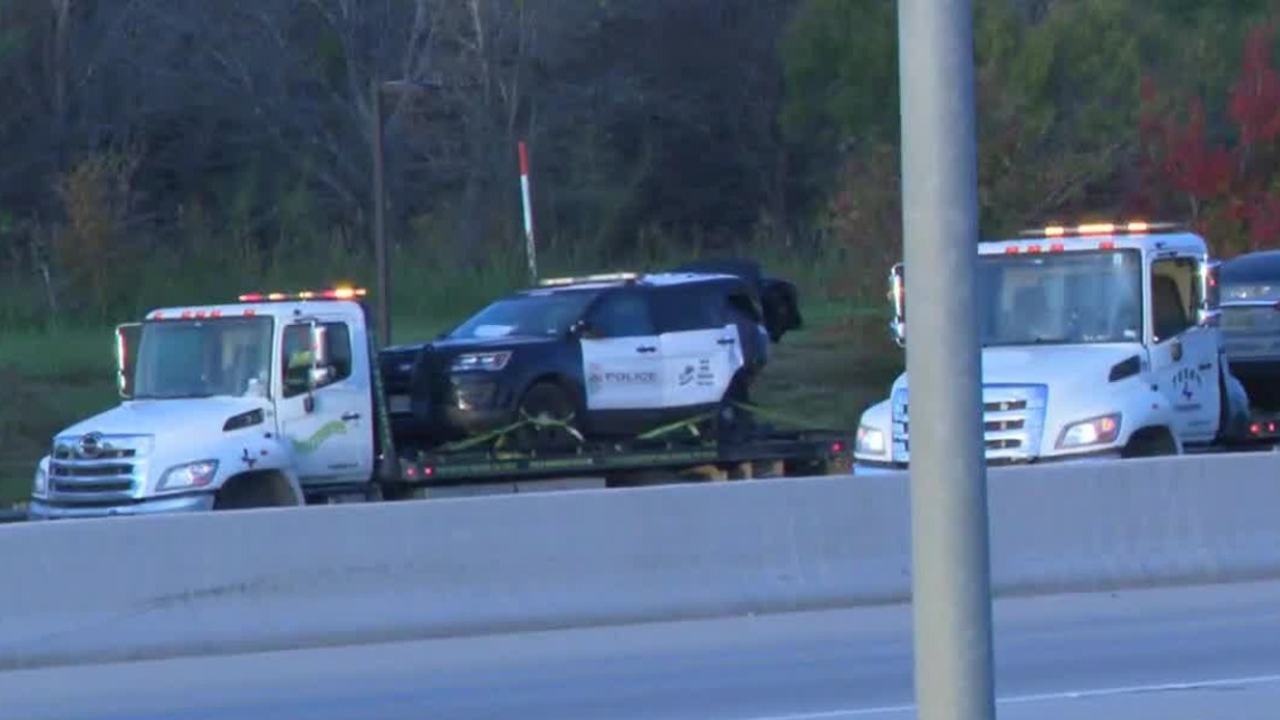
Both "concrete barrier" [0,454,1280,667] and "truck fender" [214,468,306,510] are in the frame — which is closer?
"concrete barrier" [0,454,1280,667]

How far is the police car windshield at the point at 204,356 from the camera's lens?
68.4ft

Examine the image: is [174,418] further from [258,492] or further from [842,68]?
[842,68]

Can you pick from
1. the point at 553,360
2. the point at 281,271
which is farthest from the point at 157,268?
the point at 553,360

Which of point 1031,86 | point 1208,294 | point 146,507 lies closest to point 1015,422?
point 1208,294

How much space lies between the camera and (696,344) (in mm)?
24188

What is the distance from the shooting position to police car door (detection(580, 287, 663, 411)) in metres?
23.6

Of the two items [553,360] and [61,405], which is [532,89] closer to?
[61,405]

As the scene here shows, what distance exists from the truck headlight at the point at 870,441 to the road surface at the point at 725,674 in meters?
4.15

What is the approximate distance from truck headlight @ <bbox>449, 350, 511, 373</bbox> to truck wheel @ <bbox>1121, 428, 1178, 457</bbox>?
6620 mm

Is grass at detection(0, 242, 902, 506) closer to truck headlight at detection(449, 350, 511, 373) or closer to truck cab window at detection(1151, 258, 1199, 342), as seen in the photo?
truck headlight at detection(449, 350, 511, 373)

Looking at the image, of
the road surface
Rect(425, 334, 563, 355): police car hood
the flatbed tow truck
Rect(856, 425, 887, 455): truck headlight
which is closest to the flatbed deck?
the flatbed tow truck

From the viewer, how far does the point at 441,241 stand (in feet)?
156

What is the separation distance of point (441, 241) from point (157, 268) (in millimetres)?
8607

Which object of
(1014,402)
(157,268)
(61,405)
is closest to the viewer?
(1014,402)
